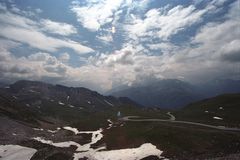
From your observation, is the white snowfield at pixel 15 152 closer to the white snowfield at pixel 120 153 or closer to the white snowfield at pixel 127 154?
the white snowfield at pixel 120 153

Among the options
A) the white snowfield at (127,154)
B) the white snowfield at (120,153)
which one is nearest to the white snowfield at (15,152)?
the white snowfield at (120,153)

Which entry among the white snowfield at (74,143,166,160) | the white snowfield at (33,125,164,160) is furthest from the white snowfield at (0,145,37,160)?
the white snowfield at (74,143,166,160)

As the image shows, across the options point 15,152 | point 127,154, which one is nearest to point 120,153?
point 127,154

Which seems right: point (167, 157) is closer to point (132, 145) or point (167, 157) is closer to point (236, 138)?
point (132, 145)

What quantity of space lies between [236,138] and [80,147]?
166 ft

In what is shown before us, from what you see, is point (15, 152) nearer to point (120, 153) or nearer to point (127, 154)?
point (120, 153)

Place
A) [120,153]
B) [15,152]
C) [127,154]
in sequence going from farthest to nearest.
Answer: [15,152], [120,153], [127,154]

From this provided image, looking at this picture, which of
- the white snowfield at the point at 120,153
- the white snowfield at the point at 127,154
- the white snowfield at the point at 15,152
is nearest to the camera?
the white snowfield at the point at 127,154

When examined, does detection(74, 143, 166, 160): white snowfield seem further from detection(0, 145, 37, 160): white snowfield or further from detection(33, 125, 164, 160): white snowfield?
detection(0, 145, 37, 160): white snowfield

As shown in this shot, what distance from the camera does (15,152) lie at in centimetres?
7162

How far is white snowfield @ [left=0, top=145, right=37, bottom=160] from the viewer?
219 feet

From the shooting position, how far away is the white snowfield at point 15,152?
66812 mm

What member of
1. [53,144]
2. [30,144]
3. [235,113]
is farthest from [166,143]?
[235,113]

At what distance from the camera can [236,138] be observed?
66812 millimetres
